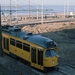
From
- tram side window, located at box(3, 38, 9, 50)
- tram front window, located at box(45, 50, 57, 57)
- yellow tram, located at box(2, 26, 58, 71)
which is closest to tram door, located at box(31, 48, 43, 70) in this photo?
yellow tram, located at box(2, 26, 58, 71)

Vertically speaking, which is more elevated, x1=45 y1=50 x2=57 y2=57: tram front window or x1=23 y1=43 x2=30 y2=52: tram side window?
x1=23 y1=43 x2=30 y2=52: tram side window

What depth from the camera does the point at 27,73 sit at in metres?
17.3

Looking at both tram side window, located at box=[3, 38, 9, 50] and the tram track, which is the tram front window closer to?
the tram track

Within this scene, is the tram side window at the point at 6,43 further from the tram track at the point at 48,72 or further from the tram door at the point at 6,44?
the tram track at the point at 48,72

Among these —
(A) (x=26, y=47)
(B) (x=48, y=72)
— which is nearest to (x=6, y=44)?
(A) (x=26, y=47)

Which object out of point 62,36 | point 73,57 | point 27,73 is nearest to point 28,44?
point 27,73

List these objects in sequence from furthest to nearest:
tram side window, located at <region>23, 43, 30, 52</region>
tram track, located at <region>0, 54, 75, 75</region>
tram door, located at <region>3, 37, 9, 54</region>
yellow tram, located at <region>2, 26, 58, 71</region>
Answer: tram door, located at <region>3, 37, 9, 54</region>, tram side window, located at <region>23, 43, 30, 52</region>, tram track, located at <region>0, 54, 75, 75</region>, yellow tram, located at <region>2, 26, 58, 71</region>

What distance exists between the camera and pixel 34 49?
60.0ft

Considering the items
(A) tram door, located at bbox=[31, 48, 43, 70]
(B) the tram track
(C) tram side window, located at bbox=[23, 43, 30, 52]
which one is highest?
(C) tram side window, located at bbox=[23, 43, 30, 52]

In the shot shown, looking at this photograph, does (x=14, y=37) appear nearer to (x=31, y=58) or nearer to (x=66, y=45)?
(x=31, y=58)

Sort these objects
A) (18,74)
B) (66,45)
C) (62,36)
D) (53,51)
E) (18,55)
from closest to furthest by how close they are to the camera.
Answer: (18,74), (53,51), (18,55), (66,45), (62,36)

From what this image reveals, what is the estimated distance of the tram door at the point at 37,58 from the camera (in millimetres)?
17750

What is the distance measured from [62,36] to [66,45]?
22.1 ft

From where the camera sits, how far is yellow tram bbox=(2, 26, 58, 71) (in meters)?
17.7
